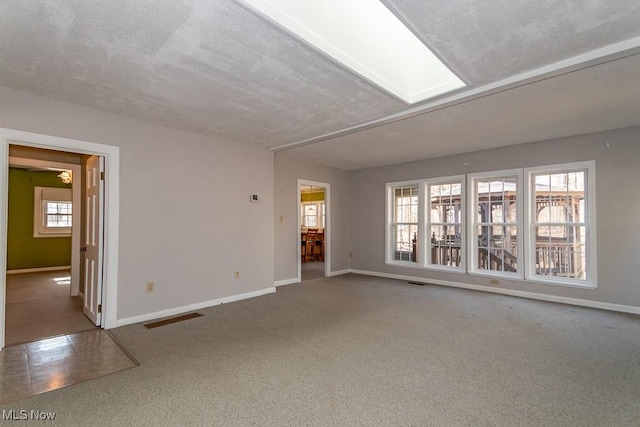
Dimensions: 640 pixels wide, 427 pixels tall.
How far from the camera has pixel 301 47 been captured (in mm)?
2281

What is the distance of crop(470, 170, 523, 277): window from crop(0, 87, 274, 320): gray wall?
3.81 metres

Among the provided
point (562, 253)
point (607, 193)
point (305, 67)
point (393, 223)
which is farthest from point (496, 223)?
point (305, 67)

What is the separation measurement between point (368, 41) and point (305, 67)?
0.61 meters

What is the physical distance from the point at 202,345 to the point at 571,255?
17.8 feet

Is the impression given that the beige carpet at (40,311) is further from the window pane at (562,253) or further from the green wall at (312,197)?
the green wall at (312,197)

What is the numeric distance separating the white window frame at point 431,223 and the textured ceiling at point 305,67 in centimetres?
158

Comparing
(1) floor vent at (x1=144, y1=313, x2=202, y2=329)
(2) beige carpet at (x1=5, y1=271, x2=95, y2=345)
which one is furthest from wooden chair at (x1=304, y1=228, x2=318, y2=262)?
(2) beige carpet at (x1=5, y1=271, x2=95, y2=345)

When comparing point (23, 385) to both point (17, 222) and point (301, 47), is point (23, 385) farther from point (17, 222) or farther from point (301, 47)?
point (17, 222)

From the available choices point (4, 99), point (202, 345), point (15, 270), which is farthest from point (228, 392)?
point (15, 270)

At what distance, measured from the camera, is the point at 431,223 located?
6.27 m

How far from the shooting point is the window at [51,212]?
7629 mm

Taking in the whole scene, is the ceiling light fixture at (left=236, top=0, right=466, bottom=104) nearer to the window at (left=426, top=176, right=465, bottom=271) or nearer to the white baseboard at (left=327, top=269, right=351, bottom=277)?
the window at (left=426, top=176, right=465, bottom=271)

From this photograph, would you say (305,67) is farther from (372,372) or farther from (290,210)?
(290,210)

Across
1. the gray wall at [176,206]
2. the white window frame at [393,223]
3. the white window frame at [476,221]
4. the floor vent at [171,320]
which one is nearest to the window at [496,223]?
the white window frame at [476,221]
